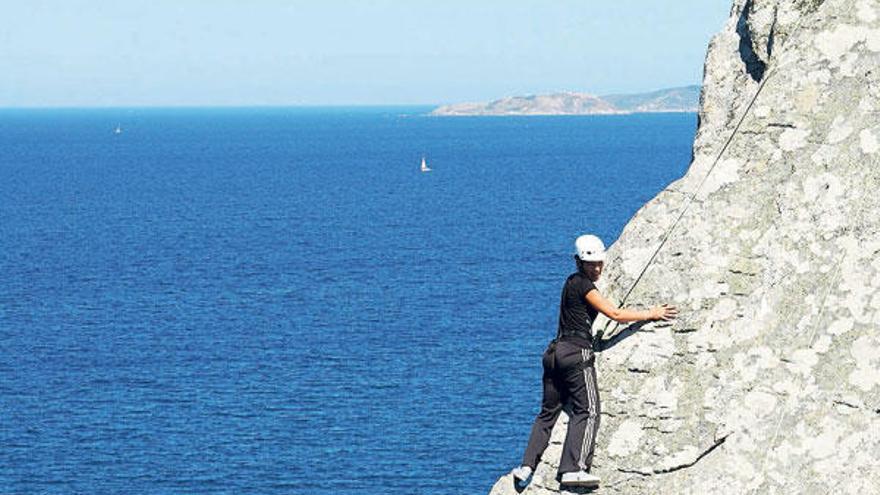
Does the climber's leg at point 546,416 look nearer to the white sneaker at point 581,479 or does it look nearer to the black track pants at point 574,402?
the black track pants at point 574,402

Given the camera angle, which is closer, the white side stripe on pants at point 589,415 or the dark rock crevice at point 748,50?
the white side stripe on pants at point 589,415

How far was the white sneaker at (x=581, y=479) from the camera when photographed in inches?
472

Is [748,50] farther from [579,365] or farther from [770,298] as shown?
[579,365]

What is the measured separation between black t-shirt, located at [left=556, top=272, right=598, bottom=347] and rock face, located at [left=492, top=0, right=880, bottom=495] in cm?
28

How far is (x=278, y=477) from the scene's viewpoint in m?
68.4

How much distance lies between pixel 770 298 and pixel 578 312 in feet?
5.71

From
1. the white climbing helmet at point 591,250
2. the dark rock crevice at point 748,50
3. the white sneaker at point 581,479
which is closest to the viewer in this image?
the white sneaker at point 581,479

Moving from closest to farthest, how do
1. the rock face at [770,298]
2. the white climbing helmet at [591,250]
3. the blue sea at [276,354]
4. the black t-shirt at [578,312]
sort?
the rock face at [770,298] < the white climbing helmet at [591,250] < the black t-shirt at [578,312] < the blue sea at [276,354]

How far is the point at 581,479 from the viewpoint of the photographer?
39.4 feet

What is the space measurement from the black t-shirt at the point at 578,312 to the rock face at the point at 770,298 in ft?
0.91

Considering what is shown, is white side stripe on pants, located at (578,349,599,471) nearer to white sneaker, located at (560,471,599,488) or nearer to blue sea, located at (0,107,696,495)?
white sneaker, located at (560,471,599,488)

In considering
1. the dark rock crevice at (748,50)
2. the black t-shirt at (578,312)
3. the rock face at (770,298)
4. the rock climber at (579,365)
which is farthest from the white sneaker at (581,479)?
the dark rock crevice at (748,50)

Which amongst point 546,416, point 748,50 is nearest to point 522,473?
point 546,416

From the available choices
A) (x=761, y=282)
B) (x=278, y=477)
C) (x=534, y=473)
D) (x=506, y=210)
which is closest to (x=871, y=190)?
(x=761, y=282)
